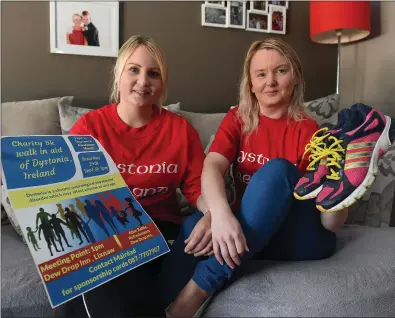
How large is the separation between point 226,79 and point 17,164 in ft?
4.88

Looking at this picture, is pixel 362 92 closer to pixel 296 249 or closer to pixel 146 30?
pixel 146 30

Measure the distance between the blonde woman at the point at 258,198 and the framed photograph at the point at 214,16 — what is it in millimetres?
942

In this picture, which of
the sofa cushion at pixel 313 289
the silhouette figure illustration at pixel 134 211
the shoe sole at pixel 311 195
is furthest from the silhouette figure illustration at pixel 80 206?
the shoe sole at pixel 311 195

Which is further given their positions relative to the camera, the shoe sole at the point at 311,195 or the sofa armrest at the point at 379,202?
the sofa armrest at the point at 379,202

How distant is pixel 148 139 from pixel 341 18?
1.27 meters

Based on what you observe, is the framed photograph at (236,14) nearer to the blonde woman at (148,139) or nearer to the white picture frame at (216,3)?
the white picture frame at (216,3)

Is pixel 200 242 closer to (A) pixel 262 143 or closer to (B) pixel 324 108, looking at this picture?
(A) pixel 262 143

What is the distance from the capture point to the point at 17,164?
2.48ft

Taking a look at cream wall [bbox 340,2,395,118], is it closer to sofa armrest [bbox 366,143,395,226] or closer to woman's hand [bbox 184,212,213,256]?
sofa armrest [bbox 366,143,395,226]

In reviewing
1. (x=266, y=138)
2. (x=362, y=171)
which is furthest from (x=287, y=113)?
(x=362, y=171)

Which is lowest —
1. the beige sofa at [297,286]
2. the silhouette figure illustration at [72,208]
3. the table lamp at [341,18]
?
the beige sofa at [297,286]

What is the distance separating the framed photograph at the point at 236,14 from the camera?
203 cm

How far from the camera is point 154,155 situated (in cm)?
107

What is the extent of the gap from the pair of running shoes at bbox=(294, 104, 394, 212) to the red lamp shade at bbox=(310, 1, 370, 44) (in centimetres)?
117
